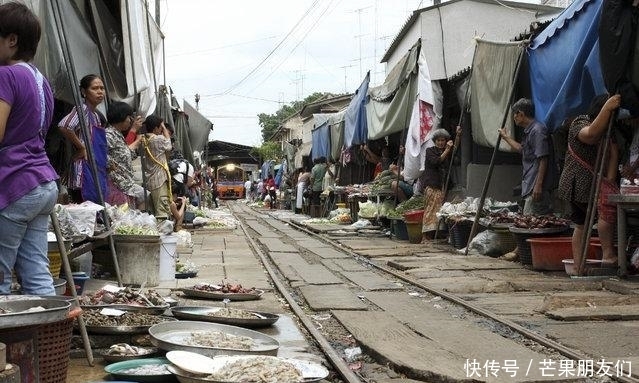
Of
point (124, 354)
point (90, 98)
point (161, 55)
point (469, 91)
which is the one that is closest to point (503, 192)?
point (469, 91)

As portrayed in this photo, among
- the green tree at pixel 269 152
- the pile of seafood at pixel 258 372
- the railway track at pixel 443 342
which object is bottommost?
the railway track at pixel 443 342

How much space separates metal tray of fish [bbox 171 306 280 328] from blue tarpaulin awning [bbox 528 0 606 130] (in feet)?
14.2

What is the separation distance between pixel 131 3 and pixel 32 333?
20.2 feet

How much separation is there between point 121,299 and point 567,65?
5562 millimetres

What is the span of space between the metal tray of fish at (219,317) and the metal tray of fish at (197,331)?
0.34 metres

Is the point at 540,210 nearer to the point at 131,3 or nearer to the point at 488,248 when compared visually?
the point at 488,248

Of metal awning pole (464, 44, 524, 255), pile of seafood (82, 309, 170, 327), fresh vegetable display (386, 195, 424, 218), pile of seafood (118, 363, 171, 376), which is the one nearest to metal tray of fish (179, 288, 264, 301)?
pile of seafood (82, 309, 170, 327)

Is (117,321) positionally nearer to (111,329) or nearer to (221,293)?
(111,329)

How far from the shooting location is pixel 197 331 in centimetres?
397

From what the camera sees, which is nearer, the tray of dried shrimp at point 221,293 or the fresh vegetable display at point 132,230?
the tray of dried shrimp at point 221,293

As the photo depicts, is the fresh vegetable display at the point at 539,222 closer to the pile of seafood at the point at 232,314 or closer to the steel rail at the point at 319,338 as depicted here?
the steel rail at the point at 319,338

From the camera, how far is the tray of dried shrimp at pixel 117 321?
3.86 meters

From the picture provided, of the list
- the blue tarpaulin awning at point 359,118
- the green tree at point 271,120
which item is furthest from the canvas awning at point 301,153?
the green tree at point 271,120

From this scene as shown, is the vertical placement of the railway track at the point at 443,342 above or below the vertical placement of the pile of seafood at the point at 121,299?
below
